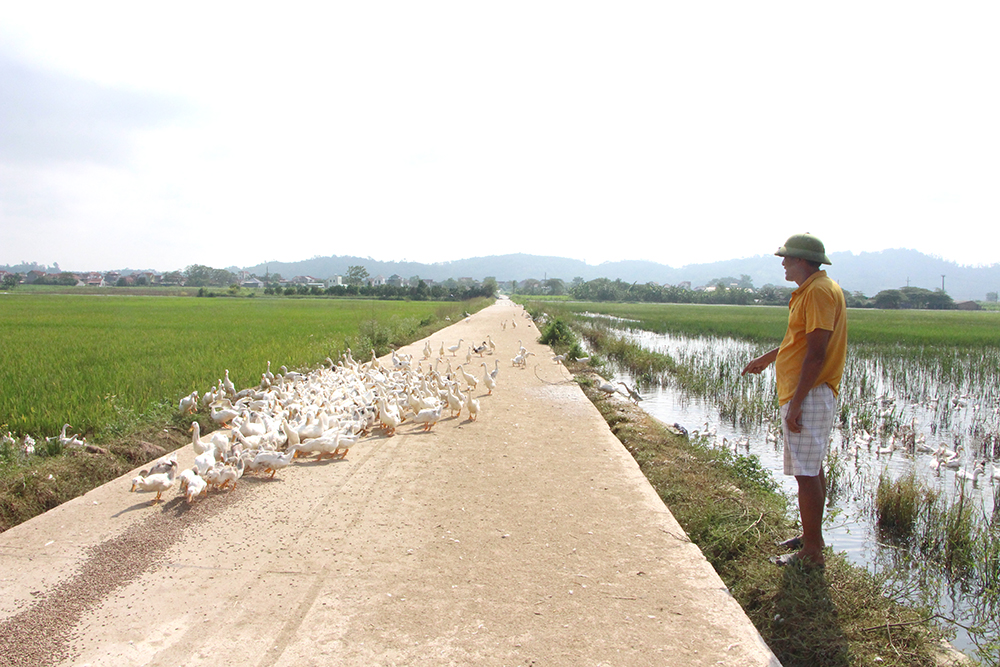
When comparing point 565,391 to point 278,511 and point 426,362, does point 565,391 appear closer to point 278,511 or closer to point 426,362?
point 426,362

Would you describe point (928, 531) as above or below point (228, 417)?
below

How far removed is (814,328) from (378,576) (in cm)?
319

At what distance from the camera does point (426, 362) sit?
14.8 meters

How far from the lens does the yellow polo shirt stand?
139 inches

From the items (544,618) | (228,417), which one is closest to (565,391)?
(228,417)

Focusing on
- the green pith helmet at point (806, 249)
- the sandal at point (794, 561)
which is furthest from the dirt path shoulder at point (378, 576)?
the green pith helmet at point (806, 249)

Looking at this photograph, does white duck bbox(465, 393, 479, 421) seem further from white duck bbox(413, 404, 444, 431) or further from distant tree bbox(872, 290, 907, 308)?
distant tree bbox(872, 290, 907, 308)

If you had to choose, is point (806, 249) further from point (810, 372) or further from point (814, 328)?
point (810, 372)

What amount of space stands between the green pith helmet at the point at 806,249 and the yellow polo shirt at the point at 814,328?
10 centimetres

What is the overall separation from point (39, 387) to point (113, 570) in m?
6.60

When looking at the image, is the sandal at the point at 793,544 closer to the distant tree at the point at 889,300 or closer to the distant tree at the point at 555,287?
the distant tree at the point at 889,300

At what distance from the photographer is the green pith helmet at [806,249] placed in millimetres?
3732

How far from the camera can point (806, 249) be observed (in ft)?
12.4

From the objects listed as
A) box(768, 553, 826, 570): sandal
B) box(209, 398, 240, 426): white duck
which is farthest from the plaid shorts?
box(209, 398, 240, 426): white duck
